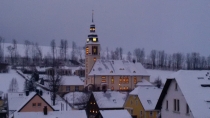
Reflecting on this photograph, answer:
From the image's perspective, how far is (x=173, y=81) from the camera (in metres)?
23.0

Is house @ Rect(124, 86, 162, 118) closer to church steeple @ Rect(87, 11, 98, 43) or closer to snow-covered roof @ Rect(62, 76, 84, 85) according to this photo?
snow-covered roof @ Rect(62, 76, 84, 85)

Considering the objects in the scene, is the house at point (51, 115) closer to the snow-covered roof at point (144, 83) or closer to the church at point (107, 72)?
the church at point (107, 72)

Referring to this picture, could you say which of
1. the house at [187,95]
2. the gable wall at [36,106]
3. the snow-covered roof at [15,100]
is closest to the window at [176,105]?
the house at [187,95]

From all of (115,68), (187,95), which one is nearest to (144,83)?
(115,68)

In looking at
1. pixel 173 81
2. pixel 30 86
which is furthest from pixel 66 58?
pixel 173 81

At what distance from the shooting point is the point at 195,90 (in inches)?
846

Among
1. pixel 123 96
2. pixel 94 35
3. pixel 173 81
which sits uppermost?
pixel 94 35

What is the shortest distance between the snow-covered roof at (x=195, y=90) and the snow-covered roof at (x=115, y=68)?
7298 centimetres

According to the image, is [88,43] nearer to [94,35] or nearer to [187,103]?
[94,35]

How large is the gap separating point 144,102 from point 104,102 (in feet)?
35.4

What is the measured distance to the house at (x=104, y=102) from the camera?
51.9m

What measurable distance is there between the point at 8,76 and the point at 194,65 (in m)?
79.2

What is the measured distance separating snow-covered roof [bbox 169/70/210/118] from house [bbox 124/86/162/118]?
768 inches

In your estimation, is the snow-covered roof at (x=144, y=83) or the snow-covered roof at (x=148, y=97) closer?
the snow-covered roof at (x=148, y=97)
